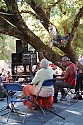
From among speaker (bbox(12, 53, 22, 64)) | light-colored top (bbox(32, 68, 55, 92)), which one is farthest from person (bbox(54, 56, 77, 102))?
speaker (bbox(12, 53, 22, 64))

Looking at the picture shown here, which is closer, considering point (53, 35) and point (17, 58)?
point (53, 35)

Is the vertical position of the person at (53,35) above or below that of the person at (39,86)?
above

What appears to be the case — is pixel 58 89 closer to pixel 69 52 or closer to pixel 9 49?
pixel 69 52

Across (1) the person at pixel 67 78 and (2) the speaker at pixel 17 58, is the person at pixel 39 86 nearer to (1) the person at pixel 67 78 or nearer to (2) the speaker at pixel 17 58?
(1) the person at pixel 67 78

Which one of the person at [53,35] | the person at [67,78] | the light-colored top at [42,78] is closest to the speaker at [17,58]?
the person at [53,35]

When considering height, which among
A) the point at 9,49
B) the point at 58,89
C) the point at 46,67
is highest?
the point at 46,67

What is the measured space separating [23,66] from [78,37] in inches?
184

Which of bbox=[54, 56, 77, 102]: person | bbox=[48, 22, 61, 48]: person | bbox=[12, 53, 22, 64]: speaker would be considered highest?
bbox=[48, 22, 61, 48]: person

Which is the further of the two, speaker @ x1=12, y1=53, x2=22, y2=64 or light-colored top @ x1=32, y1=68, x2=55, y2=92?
speaker @ x1=12, y1=53, x2=22, y2=64

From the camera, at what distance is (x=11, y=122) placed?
6.77 meters

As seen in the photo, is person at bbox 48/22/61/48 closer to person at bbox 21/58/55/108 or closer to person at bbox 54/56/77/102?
person at bbox 54/56/77/102

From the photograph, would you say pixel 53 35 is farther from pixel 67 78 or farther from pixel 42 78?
pixel 42 78

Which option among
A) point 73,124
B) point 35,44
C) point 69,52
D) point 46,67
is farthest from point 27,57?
point 73,124

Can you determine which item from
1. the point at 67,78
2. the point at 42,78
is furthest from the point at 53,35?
the point at 42,78
